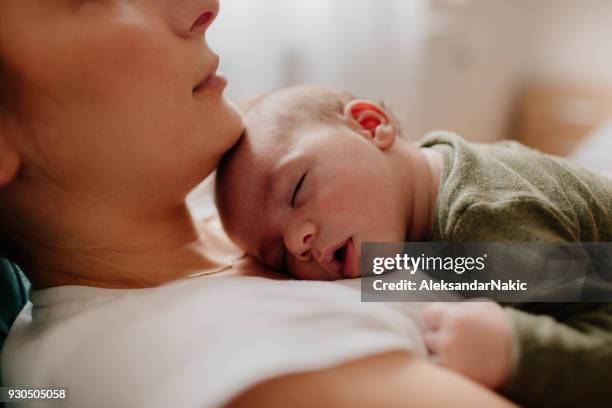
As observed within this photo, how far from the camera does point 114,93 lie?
2.71 feet

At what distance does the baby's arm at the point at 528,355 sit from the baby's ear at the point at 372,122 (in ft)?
1.45

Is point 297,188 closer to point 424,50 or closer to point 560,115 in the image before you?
point 424,50

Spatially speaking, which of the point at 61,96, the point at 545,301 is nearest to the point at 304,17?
the point at 61,96

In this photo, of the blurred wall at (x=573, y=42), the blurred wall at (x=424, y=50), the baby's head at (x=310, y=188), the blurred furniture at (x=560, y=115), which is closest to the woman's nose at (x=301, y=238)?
the baby's head at (x=310, y=188)

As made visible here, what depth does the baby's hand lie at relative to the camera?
67cm

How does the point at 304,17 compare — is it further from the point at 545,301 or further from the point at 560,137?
the point at 545,301

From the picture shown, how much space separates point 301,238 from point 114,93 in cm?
38

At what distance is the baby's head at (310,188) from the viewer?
36.9 inches

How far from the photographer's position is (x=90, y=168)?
2.91ft

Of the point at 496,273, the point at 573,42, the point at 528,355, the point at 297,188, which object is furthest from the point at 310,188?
the point at 573,42

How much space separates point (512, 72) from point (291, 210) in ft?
9.22

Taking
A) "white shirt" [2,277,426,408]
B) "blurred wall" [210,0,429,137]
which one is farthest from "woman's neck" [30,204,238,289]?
"blurred wall" [210,0,429,137]

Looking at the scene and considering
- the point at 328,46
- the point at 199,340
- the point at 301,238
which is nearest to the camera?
the point at 199,340

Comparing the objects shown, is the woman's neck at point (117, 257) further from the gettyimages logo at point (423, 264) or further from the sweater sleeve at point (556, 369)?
the sweater sleeve at point (556, 369)
